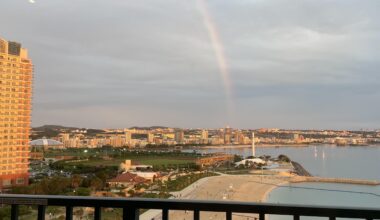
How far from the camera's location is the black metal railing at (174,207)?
1.35m

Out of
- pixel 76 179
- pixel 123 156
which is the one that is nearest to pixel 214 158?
pixel 123 156

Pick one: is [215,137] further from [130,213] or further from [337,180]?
[130,213]

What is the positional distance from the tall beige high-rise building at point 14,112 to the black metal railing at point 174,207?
82.7ft

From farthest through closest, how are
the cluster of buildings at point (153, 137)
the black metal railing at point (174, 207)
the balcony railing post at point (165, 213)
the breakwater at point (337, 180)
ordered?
the cluster of buildings at point (153, 137) < the breakwater at point (337, 180) < the balcony railing post at point (165, 213) < the black metal railing at point (174, 207)

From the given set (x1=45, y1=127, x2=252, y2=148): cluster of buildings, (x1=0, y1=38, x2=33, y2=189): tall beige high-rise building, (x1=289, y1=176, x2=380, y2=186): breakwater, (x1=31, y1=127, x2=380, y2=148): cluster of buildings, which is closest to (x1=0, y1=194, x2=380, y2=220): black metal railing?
(x1=0, y1=38, x2=33, y2=189): tall beige high-rise building

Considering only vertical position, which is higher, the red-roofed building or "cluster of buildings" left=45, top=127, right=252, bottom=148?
"cluster of buildings" left=45, top=127, right=252, bottom=148

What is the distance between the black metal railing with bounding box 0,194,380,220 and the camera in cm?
135

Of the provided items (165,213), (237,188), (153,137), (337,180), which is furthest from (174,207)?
(153,137)

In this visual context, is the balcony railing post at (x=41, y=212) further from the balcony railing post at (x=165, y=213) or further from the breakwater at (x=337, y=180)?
the breakwater at (x=337, y=180)

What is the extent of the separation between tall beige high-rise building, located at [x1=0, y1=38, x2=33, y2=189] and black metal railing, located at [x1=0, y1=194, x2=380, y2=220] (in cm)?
2520

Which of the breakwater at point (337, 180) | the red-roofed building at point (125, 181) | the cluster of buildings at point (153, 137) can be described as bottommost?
the breakwater at point (337, 180)

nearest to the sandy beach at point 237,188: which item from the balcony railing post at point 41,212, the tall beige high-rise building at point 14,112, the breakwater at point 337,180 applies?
the breakwater at point 337,180

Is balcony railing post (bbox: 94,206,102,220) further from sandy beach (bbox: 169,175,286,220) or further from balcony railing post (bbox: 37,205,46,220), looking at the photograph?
sandy beach (bbox: 169,175,286,220)

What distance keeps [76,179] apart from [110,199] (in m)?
28.1
